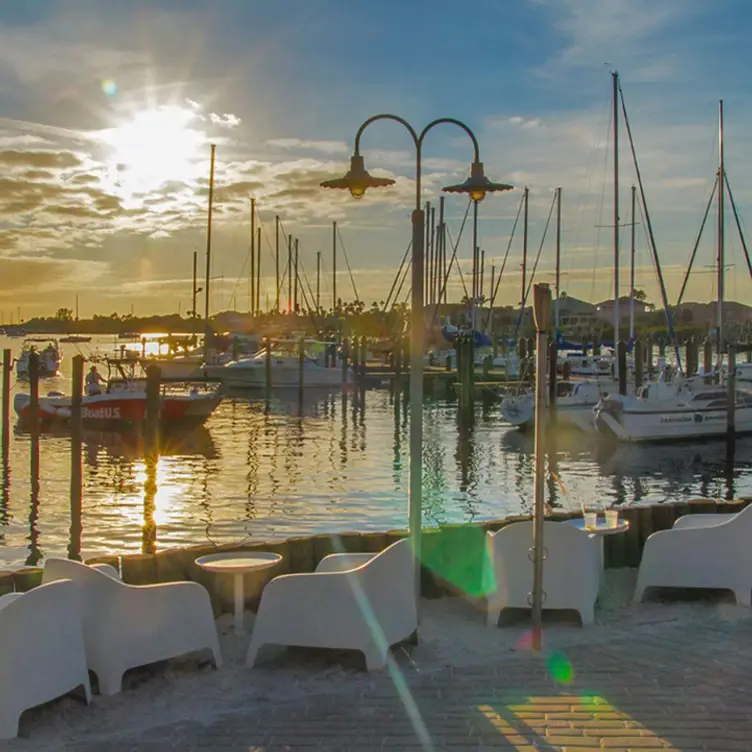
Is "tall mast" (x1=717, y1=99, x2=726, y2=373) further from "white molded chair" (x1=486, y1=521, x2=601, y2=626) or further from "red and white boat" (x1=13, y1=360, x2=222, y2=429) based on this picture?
"white molded chair" (x1=486, y1=521, x2=601, y2=626)

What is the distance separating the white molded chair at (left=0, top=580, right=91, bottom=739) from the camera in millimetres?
5414

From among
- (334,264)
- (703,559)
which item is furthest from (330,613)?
(334,264)

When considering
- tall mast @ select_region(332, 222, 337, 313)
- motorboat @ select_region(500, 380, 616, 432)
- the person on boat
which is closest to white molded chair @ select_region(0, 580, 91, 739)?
motorboat @ select_region(500, 380, 616, 432)

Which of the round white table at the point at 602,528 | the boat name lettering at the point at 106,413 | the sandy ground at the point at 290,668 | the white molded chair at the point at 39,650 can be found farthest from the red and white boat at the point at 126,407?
the white molded chair at the point at 39,650

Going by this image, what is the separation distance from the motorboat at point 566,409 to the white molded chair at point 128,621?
3070cm

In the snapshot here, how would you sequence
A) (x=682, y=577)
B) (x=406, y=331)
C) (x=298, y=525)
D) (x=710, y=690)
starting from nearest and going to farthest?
(x=710, y=690)
(x=682, y=577)
(x=298, y=525)
(x=406, y=331)

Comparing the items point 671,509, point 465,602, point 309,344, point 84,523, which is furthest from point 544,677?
point 309,344

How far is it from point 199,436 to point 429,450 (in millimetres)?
9123

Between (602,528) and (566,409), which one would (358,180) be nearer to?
(602,528)

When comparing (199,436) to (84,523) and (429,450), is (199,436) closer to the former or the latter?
(429,450)

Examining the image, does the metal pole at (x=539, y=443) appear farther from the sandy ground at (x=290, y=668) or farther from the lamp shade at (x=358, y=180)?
the lamp shade at (x=358, y=180)

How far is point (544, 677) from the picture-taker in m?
6.45

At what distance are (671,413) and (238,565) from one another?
28851 mm

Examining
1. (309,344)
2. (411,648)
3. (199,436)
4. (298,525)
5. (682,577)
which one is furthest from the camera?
(309,344)
